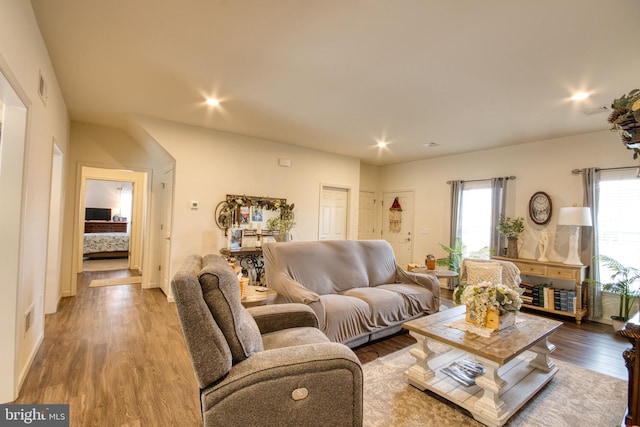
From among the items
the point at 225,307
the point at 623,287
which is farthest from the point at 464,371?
the point at 623,287

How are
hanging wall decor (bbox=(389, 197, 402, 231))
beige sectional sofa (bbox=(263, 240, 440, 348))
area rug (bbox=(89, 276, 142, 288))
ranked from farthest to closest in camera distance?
1. hanging wall decor (bbox=(389, 197, 402, 231))
2. area rug (bbox=(89, 276, 142, 288))
3. beige sectional sofa (bbox=(263, 240, 440, 348))

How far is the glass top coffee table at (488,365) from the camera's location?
6.27 feet

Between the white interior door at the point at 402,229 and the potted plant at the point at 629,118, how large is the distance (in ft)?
16.9

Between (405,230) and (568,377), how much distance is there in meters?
4.42

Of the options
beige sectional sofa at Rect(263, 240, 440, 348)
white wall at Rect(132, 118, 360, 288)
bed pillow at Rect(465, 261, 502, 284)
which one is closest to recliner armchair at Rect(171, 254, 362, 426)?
beige sectional sofa at Rect(263, 240, 440, 348)

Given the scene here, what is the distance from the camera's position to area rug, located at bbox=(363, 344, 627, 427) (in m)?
1.94

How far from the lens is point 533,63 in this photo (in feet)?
8.20

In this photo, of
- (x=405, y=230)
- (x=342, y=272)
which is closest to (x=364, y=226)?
(x=405, y=230)

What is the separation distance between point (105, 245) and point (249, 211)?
17.4ft

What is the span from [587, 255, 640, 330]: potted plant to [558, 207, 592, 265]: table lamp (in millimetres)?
299

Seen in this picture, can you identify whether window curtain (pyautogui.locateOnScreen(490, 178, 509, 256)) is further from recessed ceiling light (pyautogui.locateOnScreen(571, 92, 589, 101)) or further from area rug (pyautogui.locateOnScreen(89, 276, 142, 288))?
area rug (pyautogui.locateOnScreen(89, 276, 142, 288))

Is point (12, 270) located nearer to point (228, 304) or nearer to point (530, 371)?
point (228, 304)

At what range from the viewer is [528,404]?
2.12 m

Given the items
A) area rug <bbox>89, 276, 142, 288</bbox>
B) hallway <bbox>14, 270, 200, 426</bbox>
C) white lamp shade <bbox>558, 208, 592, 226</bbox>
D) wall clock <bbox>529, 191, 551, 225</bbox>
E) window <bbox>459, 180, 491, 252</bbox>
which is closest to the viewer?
hallway <bbox>14, 270, 200, 426</bbox>
